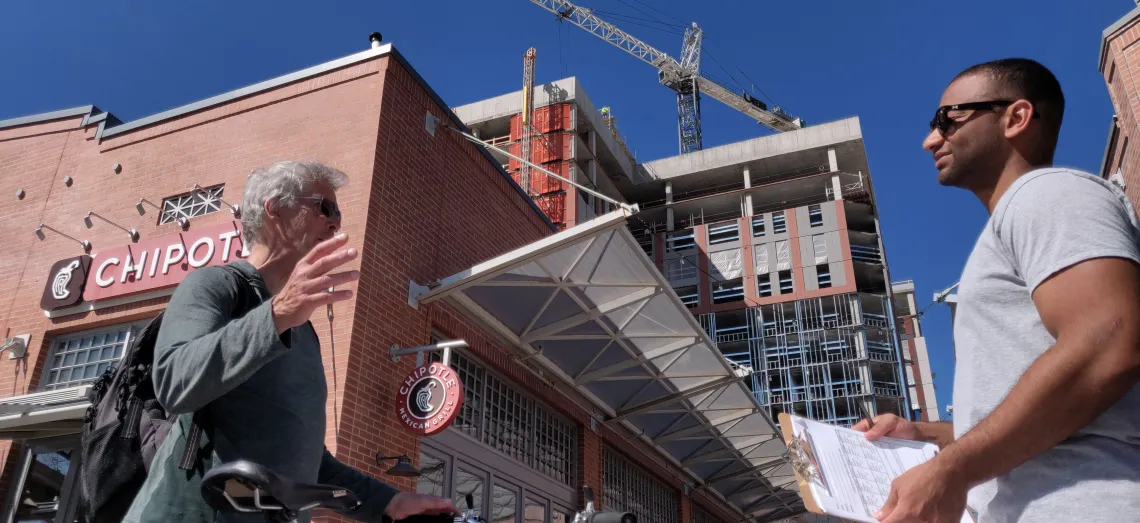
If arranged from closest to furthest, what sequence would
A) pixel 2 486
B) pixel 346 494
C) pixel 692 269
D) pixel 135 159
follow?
pixel 346 494
pixel 2 486
pixel 135 159
pixel 692 269

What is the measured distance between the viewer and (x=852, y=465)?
203cm

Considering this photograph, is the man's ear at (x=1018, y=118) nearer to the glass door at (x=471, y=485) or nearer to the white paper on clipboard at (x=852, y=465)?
the white paper on clipboard at (x=852, y=465)

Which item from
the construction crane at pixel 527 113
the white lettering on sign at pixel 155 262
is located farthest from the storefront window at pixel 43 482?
the construction crane at pixel 527 113

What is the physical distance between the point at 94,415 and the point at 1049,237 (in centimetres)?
237

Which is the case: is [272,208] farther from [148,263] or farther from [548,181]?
[548,181]

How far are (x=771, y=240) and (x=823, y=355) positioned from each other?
7902 mm

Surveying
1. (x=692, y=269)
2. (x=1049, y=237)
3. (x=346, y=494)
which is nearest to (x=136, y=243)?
(x=346, y=494)

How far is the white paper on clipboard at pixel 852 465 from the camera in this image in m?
1.85

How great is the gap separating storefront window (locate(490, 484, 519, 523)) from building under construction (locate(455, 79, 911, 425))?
33.3 meters

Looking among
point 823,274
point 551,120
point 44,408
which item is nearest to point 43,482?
point 44,408

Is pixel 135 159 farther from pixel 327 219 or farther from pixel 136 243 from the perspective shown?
pixel 327 219

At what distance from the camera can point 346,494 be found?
1.75 m

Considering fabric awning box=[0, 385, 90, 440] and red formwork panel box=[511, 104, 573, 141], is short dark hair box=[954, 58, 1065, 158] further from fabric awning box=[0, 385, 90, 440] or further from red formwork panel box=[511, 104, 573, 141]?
red formwork panel box=[511, 104, 573, 141]

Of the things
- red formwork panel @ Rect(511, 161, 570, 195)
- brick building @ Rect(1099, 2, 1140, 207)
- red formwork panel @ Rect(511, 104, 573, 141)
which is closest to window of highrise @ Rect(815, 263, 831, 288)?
red formwork panel @ Rect(511, 161, 570, 195)
